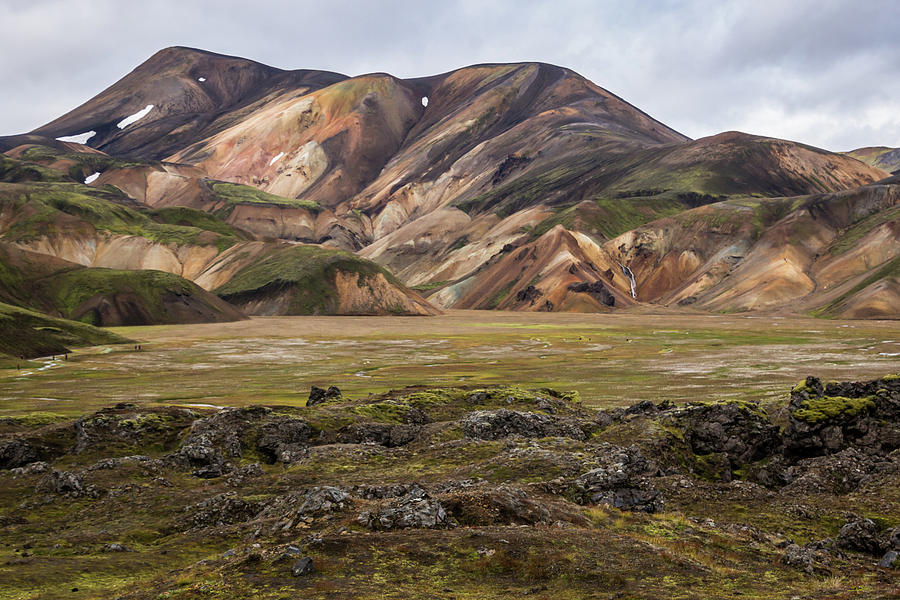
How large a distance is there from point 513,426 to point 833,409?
14.4m

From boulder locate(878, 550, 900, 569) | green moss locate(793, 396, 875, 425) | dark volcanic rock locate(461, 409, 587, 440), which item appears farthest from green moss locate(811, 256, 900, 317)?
boulder locate(878, 550, 900, 569)

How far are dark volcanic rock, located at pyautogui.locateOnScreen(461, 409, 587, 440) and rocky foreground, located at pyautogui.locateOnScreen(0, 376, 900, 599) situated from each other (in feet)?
0.37

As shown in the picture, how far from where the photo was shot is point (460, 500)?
20.5 meters

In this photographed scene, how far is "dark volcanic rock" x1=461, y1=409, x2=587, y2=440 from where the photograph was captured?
114ft

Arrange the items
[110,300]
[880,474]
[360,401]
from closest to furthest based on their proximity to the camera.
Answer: [880,474] < [360,401] < [110,300]

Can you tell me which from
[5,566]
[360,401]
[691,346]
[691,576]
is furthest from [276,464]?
[691,346]

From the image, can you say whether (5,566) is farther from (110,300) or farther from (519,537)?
(110,300)

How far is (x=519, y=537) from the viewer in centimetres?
1806

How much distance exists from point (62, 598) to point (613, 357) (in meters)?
91.2

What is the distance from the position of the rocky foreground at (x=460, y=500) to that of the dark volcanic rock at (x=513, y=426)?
0.11 metres

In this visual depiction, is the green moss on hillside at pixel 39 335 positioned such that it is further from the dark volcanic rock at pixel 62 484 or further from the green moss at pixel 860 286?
the green moss at pixel 860 286

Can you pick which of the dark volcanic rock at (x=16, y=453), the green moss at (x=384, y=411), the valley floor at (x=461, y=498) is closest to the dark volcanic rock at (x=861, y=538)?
the valley floor at (x=461, y=498)

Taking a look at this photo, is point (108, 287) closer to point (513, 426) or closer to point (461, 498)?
point (513, 426)

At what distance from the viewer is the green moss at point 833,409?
29547 millimetres
